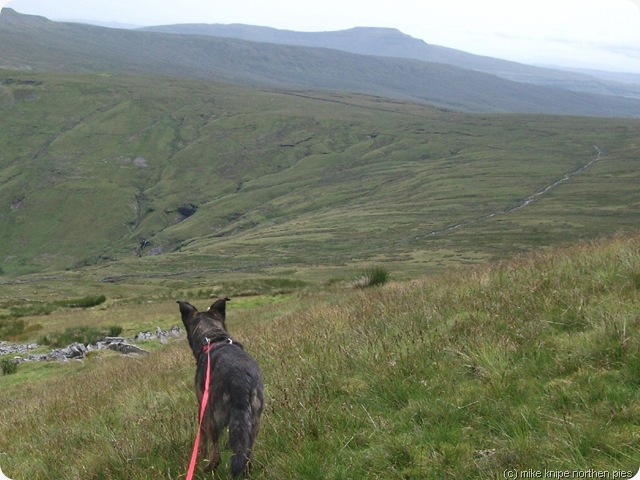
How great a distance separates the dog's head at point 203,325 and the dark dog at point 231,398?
0.21 ft

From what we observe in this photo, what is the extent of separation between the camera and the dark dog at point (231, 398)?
14.6ft

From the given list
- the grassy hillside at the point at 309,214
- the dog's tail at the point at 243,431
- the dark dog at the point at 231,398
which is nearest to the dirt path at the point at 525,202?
the grassy hillside at the point at 309,214

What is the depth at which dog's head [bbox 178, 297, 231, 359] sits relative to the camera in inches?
228

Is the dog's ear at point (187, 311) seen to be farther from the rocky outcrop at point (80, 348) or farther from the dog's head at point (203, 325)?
the rocky outcrop at point (80, 348)

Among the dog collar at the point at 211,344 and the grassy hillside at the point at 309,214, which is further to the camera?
the grassy hillside at the point at 309,214

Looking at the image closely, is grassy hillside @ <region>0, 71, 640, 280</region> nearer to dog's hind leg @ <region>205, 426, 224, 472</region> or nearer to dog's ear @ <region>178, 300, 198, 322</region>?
dog's ear @ <region>178, 300, 198, 322</region>

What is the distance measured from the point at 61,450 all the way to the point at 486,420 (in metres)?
4.98

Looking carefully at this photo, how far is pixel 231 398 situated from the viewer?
470cm

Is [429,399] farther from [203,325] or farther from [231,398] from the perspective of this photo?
[203,325]

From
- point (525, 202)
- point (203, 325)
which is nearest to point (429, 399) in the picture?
point (203, 325)

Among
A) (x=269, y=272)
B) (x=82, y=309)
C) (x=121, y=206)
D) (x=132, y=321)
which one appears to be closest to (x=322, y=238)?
(x=269, y=272)

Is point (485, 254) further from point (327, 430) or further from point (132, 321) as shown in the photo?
point (327, 430)

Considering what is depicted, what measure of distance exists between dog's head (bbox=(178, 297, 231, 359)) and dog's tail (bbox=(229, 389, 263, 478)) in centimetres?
112

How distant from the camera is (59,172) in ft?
618
